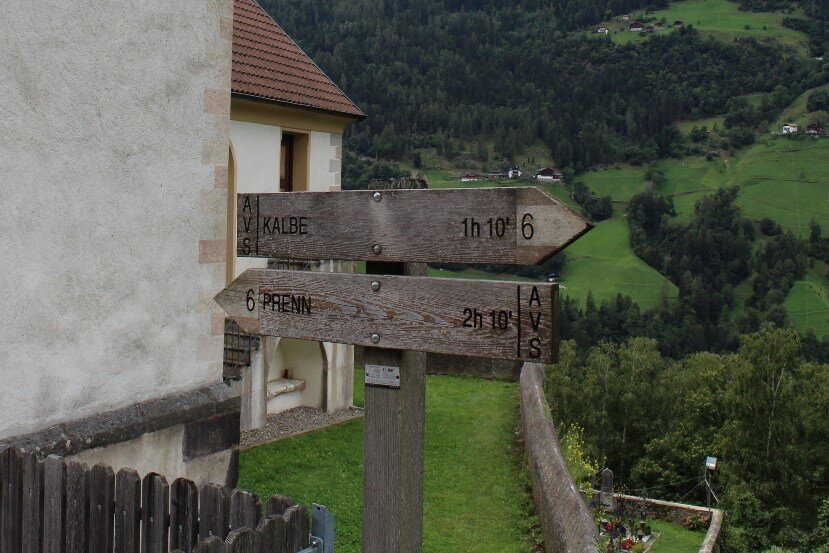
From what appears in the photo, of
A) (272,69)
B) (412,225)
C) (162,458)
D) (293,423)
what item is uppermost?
(272,69)

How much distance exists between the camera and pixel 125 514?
4.27m

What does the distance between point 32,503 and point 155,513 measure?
32.9 inches

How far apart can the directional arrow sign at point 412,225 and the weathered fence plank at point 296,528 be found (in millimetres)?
1048

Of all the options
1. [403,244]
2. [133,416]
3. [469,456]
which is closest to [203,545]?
[403,244]

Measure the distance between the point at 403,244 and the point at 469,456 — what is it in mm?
11701

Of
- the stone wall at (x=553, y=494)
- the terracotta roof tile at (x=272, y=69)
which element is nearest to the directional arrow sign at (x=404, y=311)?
the stone wall at (x=553, y=494)

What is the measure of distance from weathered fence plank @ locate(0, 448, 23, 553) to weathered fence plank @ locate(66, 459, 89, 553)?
450 mm

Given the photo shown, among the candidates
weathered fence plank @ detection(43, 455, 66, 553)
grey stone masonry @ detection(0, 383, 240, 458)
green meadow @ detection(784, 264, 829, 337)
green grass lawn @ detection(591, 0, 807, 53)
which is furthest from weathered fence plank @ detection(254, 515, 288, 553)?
green grass lawn @ detection(591, 0, 807, 53)

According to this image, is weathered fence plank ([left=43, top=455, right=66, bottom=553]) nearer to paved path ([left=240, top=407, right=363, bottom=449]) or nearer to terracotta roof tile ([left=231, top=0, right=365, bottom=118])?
paved path ([left=240, top=407, right=363, bottom=449])

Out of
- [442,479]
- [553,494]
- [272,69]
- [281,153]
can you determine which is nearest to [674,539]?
[442,479]

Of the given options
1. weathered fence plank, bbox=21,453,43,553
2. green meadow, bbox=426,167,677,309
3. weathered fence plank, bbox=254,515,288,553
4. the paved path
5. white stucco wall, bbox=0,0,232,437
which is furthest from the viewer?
green meadow, bbox=426,167,677,309

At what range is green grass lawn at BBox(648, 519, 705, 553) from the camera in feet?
72.0

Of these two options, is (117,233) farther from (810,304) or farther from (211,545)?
(810,304)

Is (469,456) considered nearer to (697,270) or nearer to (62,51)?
(62,51)
